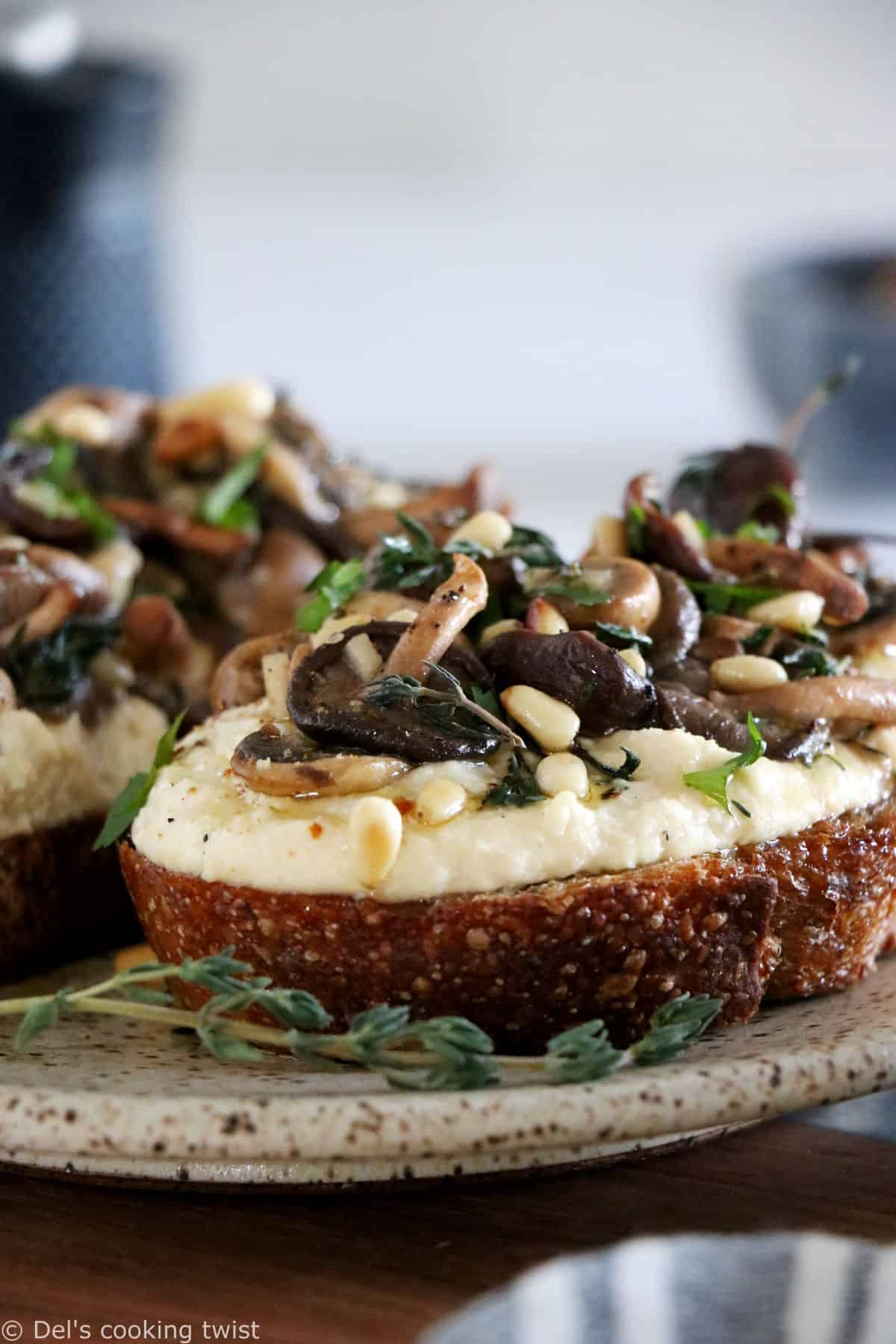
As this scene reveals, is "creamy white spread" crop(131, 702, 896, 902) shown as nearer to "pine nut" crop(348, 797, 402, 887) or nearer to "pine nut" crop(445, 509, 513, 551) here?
"pine nut" crop(348, 797, 402, 887)

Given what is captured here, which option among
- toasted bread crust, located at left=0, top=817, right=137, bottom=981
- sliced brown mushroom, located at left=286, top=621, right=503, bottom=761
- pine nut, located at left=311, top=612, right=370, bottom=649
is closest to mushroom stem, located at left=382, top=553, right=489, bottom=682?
sliced brown mushroom, located at left=286, top=621, right=503, bottom=761

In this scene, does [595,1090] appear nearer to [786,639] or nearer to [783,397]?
[786,639]

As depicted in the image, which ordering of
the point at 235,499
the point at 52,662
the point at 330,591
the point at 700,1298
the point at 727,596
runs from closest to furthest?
1. the point at 700,1298
2. the point at 330,591
3. the point at 727,596
4. the point at 52,662
5. the point at 235,499

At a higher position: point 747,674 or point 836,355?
point 747,674

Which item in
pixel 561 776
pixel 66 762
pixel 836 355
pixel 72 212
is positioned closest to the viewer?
pixel 561 776

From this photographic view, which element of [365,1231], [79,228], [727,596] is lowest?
[365,1231]

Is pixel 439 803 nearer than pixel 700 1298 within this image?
No

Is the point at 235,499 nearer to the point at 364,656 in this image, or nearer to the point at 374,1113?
the point at 364,656

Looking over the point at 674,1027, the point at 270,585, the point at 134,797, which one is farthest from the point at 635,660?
the point at 270,585
